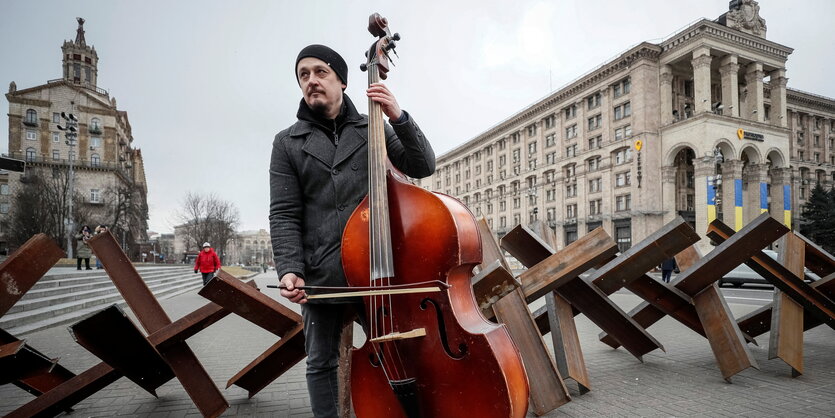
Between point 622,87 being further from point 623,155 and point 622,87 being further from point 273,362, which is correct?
point 273,362

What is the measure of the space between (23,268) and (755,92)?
61.0m

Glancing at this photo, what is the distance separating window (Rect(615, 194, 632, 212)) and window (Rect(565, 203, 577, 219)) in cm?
670

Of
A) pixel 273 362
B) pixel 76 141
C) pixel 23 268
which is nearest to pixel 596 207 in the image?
pixel 273 362

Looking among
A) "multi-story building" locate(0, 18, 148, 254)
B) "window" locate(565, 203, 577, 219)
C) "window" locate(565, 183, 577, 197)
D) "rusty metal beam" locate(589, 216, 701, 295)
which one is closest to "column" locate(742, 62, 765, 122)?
"window" locate(565, 183, 577, 197)

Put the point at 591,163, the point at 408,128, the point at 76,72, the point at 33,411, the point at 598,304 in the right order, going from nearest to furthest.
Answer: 1. the point at 408,128
2. the point at 33,411
3. the point at 598,304
4. the point at 591,163
5. the point at 76,72

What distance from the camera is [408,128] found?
7.06ft

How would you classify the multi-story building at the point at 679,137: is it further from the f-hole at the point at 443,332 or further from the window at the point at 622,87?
the f-hole at the point at 443,332

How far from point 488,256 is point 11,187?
66676 millimetres

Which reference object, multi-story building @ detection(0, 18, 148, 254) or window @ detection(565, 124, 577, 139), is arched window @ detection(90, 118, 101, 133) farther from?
window @ detection(565, 124, 577, 139)

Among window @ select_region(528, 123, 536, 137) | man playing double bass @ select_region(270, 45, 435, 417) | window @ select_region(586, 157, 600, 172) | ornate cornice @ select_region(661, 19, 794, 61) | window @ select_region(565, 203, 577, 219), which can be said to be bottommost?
man playing double bass @ select_region(270, 45, 435, 417)

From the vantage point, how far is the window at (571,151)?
2192 inches

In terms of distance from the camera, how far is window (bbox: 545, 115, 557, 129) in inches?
2338

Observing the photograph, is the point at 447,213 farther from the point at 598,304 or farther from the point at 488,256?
the point at 598,304

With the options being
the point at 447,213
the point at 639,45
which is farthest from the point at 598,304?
the point at 639,45
